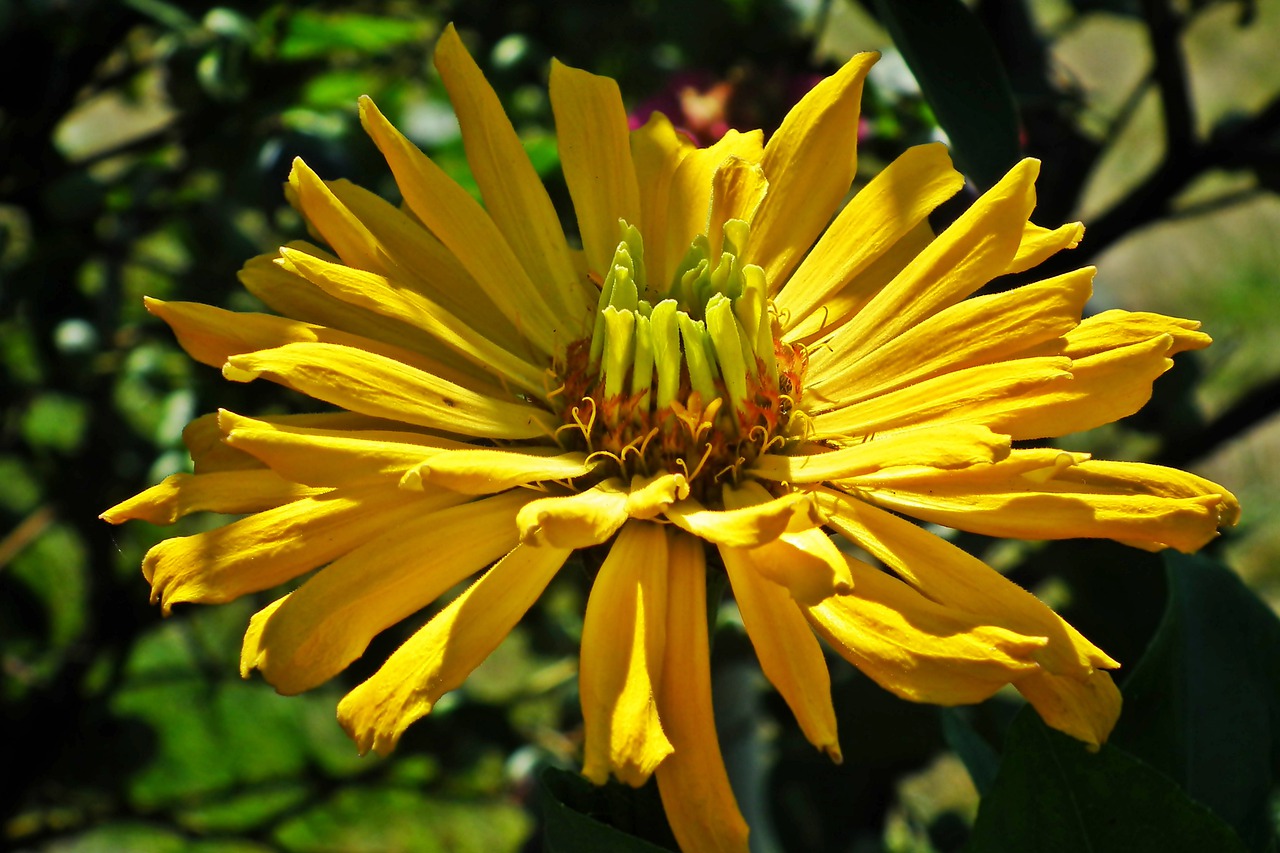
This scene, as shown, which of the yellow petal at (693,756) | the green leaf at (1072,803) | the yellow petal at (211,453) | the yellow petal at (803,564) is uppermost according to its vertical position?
the yellow petal at (211,453)

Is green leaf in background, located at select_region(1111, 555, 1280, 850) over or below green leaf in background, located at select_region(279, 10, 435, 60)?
below

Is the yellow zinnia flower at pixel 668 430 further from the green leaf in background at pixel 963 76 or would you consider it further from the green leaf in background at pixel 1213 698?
the green leaf in background at pixel 1213 698

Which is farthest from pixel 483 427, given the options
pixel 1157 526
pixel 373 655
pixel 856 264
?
pixel 373 655

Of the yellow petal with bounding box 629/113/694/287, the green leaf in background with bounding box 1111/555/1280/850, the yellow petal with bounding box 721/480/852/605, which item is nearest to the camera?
the yellow petal with bounding box 721/480/852/605

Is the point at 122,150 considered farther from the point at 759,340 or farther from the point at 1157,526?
the point at 1157,526

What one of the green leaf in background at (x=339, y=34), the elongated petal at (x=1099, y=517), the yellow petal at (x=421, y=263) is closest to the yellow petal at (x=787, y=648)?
the elongated petal at (x=1099, y=517)

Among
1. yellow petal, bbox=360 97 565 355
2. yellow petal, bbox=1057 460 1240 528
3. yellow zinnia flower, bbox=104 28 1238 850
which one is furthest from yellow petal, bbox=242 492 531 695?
yellow petal, bbox=1057 460 1240 528

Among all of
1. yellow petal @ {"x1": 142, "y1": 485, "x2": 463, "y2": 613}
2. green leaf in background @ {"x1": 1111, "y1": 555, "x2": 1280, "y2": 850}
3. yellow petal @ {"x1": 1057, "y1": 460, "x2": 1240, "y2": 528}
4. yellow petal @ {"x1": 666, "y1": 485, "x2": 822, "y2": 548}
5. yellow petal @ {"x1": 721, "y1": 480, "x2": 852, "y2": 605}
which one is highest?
yellow petal @ {"x1": 142, "y1": 485, "x2": 463, "y2": 613}

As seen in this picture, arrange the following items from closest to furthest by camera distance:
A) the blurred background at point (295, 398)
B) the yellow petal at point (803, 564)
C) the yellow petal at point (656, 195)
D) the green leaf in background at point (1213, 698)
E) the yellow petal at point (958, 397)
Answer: the yellow petal at point (803, 564), the yellow petal at point (958, 397), the green leaf in background at point (1213, 698), the yellow petal at point (656, 195), the blurred background at point (295, 398)

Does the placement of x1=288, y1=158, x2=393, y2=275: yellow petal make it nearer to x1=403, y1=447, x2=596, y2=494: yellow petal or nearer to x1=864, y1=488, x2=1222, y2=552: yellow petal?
x1=403, y1=447, x2=596, y2=494: yellow petal
